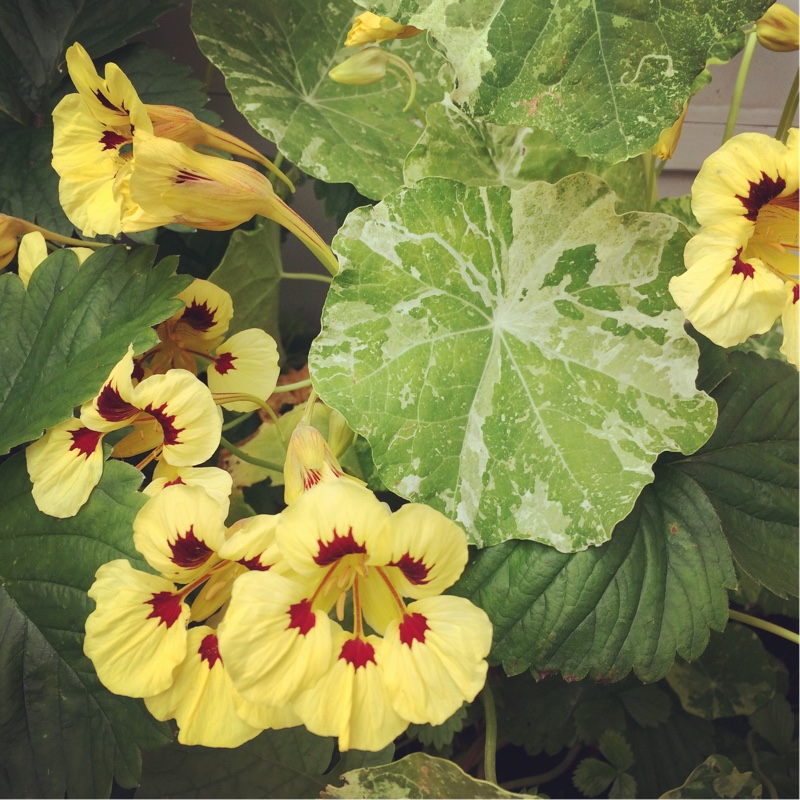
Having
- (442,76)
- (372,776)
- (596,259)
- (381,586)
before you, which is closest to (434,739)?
(372,776)

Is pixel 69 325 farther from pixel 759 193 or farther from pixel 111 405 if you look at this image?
pixel 759 193

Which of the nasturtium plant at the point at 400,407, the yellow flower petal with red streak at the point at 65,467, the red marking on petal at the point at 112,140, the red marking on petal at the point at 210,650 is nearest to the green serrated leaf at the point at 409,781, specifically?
the nasturtium plant at the point at 400,407

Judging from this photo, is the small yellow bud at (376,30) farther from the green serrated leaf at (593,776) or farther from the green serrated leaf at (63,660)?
the green serrated leaf at (593,776)

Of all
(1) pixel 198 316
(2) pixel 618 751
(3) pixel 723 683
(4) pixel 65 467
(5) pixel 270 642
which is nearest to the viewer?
(5) pixel 270 642

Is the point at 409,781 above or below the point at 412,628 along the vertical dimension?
below

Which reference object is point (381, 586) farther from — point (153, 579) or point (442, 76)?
point (442, 76)

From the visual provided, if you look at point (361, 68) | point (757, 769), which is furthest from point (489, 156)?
point (757, 769)

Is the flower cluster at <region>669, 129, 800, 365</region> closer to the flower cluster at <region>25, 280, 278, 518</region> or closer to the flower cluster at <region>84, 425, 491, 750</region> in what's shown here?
the flower cluster at <region>84, 425, 491, 750</region>
